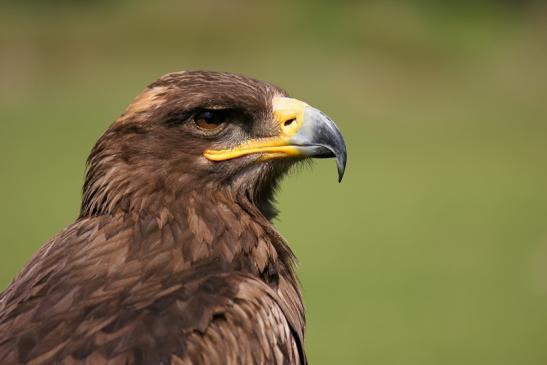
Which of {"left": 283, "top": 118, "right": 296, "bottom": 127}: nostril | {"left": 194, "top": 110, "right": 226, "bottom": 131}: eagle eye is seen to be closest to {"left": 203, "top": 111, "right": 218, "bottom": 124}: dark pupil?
{"left": 194, "top": 110, "right": 226, "bottom": 131}: eagle eye

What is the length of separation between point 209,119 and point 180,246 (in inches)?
18.1

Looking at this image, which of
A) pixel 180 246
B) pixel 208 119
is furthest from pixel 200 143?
pixel 180 246

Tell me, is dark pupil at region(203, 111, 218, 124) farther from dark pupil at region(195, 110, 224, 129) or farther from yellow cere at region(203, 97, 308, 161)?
yellow cere at region(203, 97, 308, 161)

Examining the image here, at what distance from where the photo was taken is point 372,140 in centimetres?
1627

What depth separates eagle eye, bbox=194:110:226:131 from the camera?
3.39 m

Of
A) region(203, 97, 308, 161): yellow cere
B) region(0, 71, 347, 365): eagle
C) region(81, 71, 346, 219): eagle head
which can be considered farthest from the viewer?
region(203, 97, 308, 161): yellow cere

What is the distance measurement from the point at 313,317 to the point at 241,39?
436 inches

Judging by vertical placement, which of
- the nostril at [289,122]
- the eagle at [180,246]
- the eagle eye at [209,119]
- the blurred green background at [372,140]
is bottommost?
the blurred green background at [372,140]

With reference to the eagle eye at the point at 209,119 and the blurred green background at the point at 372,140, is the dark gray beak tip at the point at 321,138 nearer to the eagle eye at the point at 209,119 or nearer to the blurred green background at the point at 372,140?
the eagle eye at the point at 209,119

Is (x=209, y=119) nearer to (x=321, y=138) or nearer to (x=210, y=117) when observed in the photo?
(x=210, y=117)

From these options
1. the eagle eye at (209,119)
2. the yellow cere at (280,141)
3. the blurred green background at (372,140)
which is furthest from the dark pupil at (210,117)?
the blurred green background at (372,140)

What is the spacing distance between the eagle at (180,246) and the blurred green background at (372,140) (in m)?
4.83

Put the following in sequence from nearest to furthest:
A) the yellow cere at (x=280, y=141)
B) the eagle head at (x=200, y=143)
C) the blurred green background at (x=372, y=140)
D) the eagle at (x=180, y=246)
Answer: the eagle at (x=180, y=246)
the eagle head at (x=200, y=143)
the yellow cere at (x=280, y=141)
the blurred green background at (x=372, y=140)

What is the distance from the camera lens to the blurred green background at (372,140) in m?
9.24
